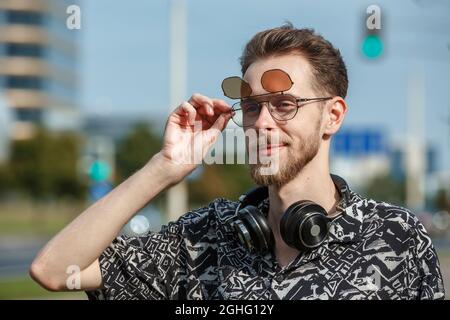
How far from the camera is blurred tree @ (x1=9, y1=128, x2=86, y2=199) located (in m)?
56.7

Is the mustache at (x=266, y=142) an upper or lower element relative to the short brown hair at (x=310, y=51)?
lower

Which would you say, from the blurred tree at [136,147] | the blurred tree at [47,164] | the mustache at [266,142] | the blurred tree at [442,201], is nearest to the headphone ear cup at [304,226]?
the mustache at [266,142]

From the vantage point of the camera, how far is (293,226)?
2809mm

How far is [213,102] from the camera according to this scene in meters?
2.96

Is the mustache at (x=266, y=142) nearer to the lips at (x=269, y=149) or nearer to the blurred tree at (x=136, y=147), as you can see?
the lips at (x=269, y=149)

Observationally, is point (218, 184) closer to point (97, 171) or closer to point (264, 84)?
point (97, 171)

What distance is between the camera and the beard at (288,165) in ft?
9.37

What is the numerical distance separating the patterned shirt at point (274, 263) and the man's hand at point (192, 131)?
31 centimetres

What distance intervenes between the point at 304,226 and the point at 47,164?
55622mm

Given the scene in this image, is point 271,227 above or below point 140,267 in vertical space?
above

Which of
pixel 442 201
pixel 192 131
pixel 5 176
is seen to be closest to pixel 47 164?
pixel 5 176

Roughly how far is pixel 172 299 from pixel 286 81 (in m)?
0.88

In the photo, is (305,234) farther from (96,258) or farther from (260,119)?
(96,258)

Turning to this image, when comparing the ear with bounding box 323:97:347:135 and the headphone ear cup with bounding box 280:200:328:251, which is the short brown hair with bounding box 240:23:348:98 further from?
the headphone ear cup with bounding box 280:200:328:251
